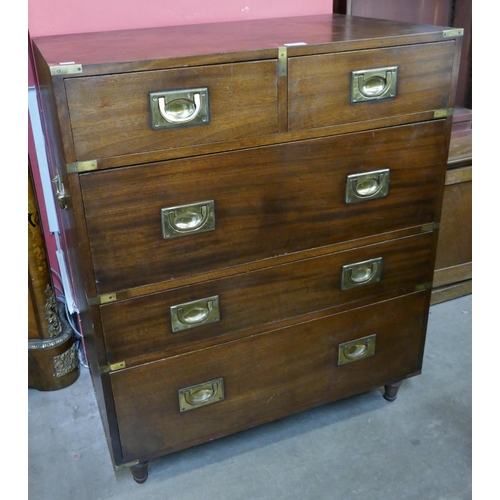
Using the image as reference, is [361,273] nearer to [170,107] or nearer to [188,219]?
[188,219]

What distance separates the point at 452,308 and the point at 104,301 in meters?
1.47

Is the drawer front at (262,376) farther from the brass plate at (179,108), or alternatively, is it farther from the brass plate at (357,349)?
the brass plate at (179,108)

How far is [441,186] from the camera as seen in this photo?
1513mm

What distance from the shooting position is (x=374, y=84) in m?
1.33

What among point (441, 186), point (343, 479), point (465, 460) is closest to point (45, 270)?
point (343, 479)

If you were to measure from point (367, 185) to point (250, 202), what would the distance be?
0.31 meters

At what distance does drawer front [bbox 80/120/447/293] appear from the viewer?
1.21 m

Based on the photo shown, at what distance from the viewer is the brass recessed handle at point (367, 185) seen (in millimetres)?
1400

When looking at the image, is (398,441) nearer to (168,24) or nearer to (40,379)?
(40,379)

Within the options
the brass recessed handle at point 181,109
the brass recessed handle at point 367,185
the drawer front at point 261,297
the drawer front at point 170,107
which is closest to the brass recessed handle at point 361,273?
the drawer front at point 261,297

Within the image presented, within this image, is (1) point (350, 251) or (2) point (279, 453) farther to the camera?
(2) point (279, 453)

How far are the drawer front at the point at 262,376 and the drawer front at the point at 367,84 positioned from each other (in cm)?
53

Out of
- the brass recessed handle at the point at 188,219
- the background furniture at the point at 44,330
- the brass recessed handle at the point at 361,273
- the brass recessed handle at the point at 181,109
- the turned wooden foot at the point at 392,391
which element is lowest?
the turned wooden foot at the point at 392,391

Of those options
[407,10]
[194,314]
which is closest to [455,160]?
[407,10]
